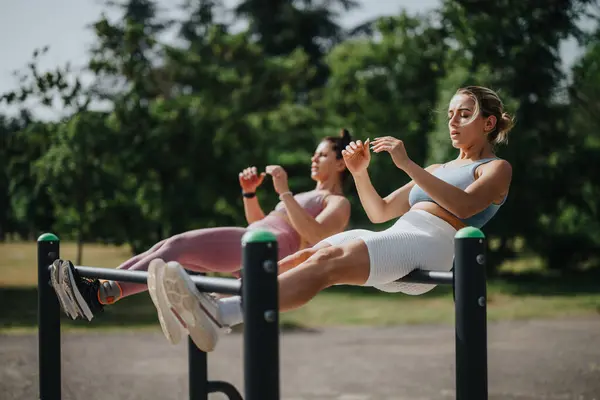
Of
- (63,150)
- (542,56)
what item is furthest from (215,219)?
(542,56)

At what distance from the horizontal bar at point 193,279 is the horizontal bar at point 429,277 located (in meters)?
0.63

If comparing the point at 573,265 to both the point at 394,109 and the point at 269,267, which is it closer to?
the point at 394,109

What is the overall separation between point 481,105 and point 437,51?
14419 millimetres

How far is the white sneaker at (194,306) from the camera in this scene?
2.31 meters

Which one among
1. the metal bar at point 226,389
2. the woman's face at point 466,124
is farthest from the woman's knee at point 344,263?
the metal bar at point 226,389

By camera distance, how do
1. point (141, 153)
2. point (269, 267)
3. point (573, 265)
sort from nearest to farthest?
point (269, 267) → point (141, 153) → point (573, 265)

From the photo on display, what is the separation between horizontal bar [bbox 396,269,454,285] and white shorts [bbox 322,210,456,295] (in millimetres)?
21

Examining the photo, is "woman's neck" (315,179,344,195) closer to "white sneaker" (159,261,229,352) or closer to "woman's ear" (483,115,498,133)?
"woman's ear" (483,115,498,133)

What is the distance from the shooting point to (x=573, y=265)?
18578 millimetres

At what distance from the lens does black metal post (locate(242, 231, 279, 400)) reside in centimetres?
204

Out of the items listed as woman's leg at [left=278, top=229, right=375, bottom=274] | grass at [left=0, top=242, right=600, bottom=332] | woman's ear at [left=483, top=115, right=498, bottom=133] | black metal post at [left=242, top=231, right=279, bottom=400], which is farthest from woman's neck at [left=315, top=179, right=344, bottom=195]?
grass at [left=0, top=242, right=600, bottom=332]

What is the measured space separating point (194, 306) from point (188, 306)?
2cm

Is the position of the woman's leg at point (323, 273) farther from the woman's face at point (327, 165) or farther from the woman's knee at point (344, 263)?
the woman's face at point (327, 165)

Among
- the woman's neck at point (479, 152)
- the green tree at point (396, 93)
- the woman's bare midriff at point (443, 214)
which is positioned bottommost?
the woman's bare midriff at point (443, 214)
